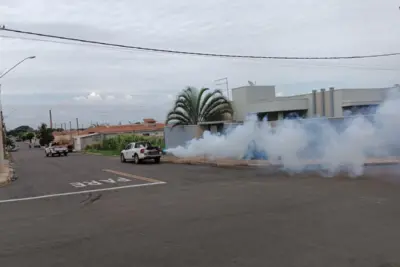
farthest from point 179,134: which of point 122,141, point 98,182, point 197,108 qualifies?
point 122,141

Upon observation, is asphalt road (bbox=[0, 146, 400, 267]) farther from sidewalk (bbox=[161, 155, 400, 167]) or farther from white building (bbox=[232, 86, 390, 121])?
white building (bbox=[232, 86, 390, 121])

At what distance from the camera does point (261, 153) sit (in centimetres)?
2391

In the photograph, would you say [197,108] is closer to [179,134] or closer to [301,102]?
[179,134]

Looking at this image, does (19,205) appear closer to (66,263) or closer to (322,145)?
(66,263)

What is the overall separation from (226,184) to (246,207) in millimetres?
5300

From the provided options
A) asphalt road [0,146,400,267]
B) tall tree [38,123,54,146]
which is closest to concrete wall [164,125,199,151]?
asphalt road [0,146,400,267]

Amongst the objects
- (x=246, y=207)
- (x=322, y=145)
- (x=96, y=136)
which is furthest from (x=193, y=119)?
(x=96, y=136)

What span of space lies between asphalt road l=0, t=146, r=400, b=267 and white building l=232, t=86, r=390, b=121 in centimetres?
2045

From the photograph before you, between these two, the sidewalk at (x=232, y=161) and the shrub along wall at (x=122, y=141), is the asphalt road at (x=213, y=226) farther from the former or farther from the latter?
the shrub along wall at (x=122, y=141)

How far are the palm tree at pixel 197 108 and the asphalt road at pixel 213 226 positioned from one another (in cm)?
1986

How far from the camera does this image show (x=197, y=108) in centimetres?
3503

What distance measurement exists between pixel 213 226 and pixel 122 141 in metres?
46.0

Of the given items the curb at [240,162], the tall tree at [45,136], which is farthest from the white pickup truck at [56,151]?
the tall tree at [45,136]

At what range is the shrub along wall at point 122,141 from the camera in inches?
1781
